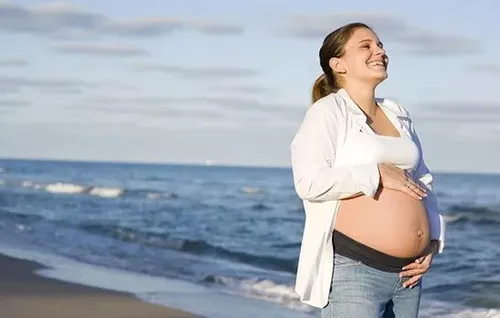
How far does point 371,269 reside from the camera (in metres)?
3.46

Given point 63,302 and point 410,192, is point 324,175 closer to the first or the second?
point 410,192

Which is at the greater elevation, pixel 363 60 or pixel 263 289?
pixel 363 60

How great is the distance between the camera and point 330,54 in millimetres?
3654

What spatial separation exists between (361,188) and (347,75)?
→ 0.48m

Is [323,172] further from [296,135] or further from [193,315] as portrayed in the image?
[193,315]

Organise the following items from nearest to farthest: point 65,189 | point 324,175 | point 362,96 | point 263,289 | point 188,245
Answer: point 324,175 → point 362,96 → point 263,289 → point 188,245 → point 65,189

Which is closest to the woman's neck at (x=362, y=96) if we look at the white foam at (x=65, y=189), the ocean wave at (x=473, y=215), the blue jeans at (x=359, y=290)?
the blue jeans at (x=359, y=290)

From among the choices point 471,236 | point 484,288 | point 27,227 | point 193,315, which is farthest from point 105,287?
point 471,236

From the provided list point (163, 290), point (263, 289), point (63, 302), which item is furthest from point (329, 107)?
point (263, 289)

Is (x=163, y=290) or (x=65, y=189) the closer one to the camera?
(x=163, y=290)

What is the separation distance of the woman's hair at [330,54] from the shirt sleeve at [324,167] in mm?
284

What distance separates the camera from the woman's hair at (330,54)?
3623mm

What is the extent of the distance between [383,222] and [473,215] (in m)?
22.4

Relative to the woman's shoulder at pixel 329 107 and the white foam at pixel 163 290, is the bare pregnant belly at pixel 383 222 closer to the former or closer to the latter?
the woman's shoulder at pixel 329 107
